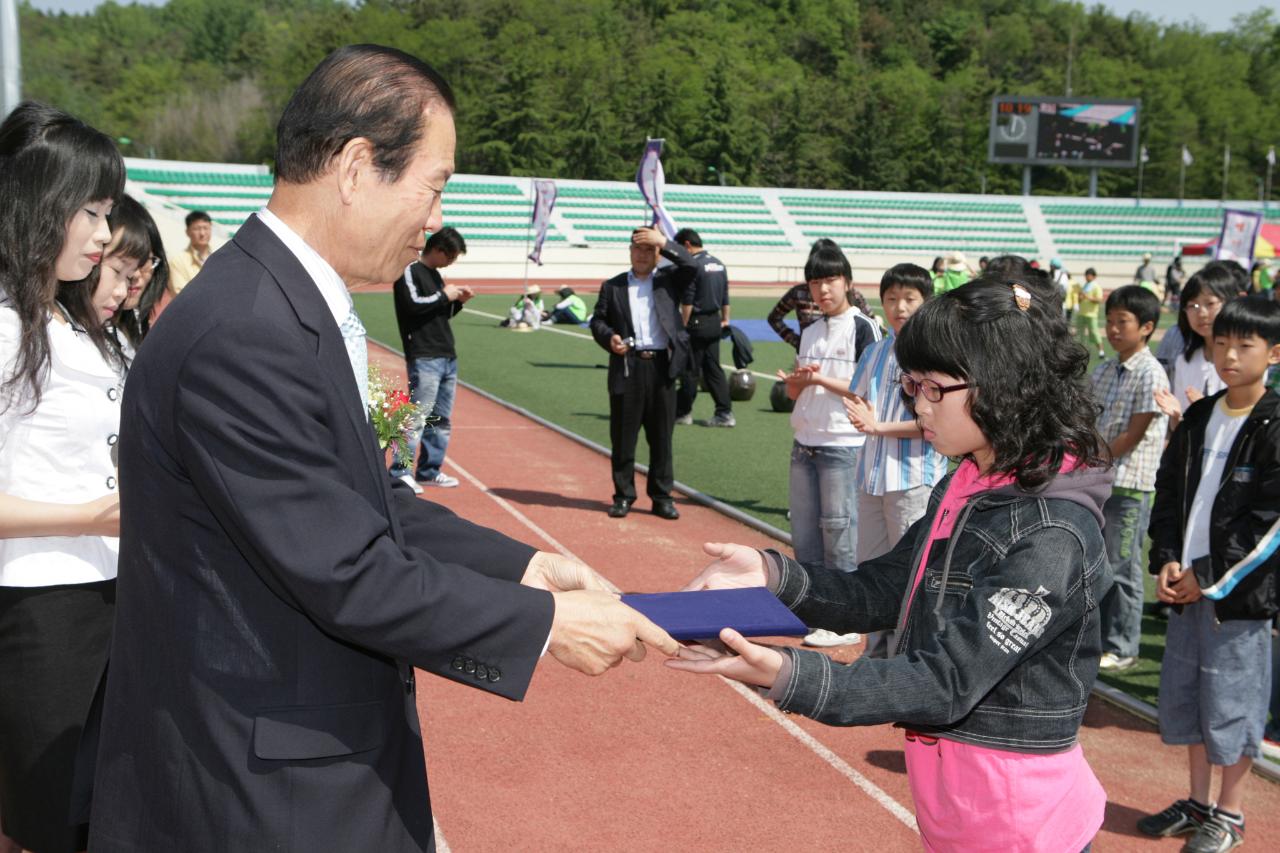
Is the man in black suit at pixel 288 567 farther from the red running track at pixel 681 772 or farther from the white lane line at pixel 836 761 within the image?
the red running track at pixel 681 772

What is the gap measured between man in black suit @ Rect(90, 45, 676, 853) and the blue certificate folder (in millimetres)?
324

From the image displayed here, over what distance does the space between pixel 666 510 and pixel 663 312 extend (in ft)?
5.44

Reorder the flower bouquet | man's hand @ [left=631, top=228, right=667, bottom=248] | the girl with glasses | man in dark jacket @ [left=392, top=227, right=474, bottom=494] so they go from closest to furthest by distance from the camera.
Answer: the flower bouquet
the girl with glasses
man's hand @ [left=631, top=228, right=667, bottom=248]
man in dark jacket @ [left=392, top=227, right=474, bottom=494]

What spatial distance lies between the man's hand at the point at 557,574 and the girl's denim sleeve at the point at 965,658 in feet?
2.17

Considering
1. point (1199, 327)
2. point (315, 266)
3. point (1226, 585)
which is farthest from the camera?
point (1199, 327)

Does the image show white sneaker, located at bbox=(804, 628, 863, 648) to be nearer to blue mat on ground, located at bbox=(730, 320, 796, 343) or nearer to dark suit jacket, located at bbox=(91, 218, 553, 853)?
dark suit jacket, located at bbox=(91, 218, 553, 853)

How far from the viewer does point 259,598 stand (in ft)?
6.69

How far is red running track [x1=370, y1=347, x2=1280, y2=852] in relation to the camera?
4.72m

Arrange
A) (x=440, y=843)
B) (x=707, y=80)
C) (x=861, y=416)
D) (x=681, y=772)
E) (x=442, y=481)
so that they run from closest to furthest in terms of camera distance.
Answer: (x=440, y=843), (x=681, y=772), (x=861, y=416), (x=442, y=481), (x=707, y=80)

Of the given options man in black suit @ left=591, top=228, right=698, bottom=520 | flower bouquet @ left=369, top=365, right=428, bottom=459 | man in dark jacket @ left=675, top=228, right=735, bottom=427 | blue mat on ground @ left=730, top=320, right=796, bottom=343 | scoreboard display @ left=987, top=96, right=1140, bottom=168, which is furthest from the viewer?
scoreboard display @ left=987, top=96, right=1140, bottom=168

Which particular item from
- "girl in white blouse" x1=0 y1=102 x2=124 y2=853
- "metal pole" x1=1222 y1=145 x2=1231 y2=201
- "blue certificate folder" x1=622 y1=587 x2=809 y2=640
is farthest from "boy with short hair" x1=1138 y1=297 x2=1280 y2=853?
"metal pole" x1=1222 y1=145 x2=1231 y2=201

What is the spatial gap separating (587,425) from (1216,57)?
118 m

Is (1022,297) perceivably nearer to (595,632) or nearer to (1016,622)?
(1016,622)

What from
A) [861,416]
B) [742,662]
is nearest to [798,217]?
[861,416]
